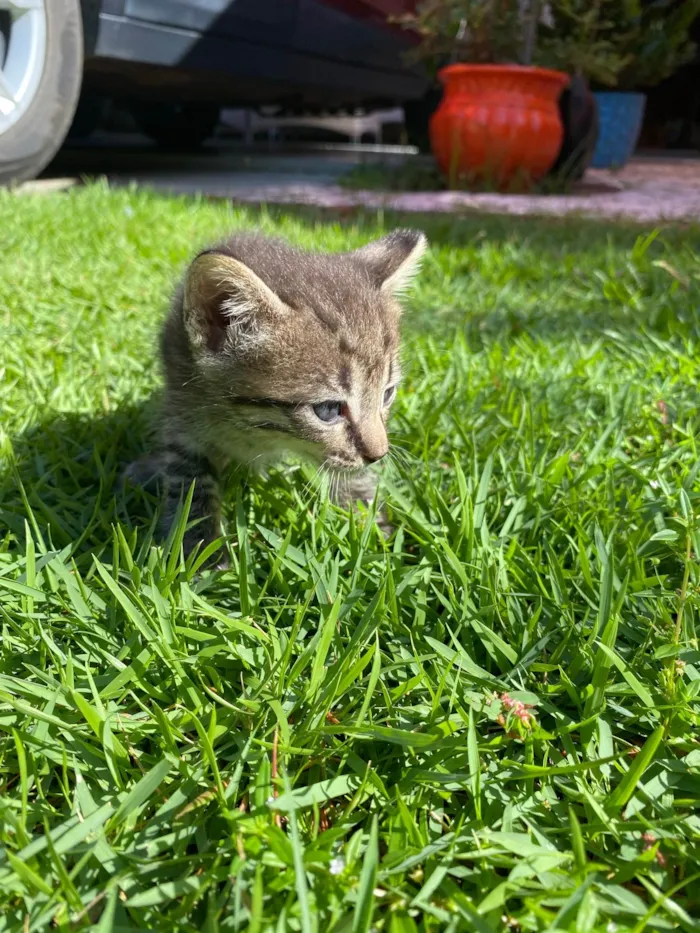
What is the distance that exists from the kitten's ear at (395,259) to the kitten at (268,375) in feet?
0.28

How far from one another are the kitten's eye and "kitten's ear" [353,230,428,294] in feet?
1.41

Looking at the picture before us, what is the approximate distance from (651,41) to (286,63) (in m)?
3.57

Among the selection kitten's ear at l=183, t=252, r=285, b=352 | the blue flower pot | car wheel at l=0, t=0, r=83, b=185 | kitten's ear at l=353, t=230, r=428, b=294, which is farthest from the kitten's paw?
the blue flower pot

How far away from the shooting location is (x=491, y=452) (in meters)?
1.99

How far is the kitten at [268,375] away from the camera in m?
1.80

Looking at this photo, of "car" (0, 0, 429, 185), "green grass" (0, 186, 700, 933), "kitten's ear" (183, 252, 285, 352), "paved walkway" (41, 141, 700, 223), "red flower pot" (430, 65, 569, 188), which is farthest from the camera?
"red flower pot" (430, 65, 569, 188)

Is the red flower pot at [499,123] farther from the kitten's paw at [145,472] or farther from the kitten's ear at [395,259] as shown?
the kitten's paw at [145,472]

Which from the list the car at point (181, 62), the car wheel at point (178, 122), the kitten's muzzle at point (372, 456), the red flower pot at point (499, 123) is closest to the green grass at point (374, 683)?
the kitten's muzzle at point (372, 456)

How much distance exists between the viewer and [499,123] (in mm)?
6184

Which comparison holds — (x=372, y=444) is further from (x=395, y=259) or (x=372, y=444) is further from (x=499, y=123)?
(x=499, y=123)

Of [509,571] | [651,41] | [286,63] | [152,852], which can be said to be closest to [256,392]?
[509,571]

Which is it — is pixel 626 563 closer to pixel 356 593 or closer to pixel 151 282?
pixel 356 593

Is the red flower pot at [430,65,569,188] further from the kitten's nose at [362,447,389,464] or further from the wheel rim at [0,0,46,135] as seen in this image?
the kitten's nose at [362,447,389,464]

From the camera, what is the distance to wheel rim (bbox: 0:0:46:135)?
426 centimetres
